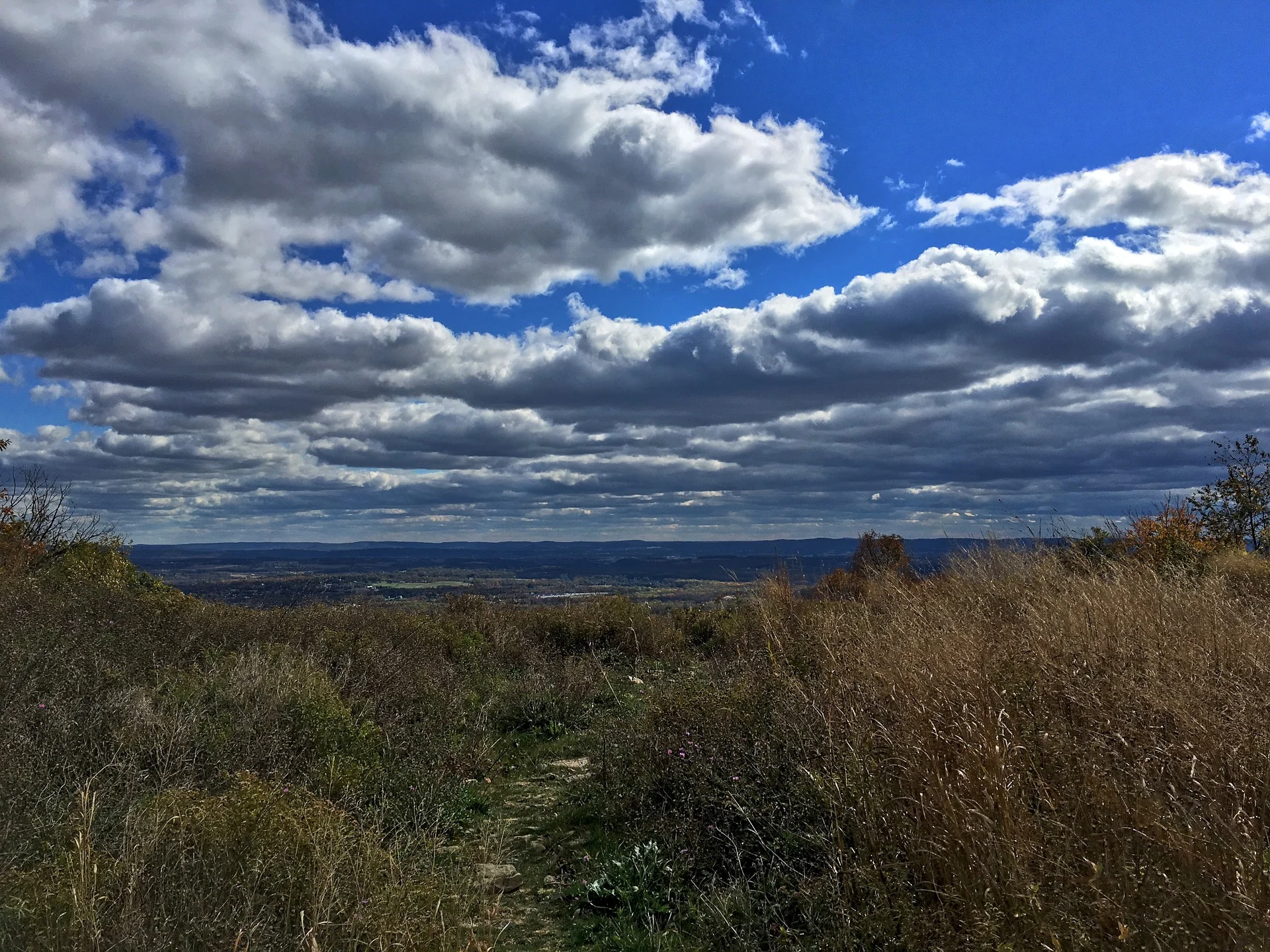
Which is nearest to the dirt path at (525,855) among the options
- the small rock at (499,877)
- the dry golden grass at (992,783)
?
the small rock at (499,877)

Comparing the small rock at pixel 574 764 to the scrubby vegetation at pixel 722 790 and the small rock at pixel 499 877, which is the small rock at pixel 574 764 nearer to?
the scrubby vegetation at pixel 722 790

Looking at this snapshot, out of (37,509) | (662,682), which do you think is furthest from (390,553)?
(662,682)

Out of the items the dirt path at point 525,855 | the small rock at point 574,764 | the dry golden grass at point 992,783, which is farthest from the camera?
the small rock at point 574,764

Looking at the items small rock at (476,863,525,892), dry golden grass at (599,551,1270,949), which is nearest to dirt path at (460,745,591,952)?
small rock at (476,863,525,892)

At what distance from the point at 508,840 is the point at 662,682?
A: 16.9ft

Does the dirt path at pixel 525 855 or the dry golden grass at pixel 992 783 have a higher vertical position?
the dry golden grass at pixel 992 783

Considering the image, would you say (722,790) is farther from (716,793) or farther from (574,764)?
(574,764)

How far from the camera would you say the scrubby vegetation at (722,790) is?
346 cm

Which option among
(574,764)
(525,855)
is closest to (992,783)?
(525,855)

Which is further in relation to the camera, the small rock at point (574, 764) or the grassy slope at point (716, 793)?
the small rock at point (574, 764)

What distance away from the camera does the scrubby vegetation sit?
3455 millimetres

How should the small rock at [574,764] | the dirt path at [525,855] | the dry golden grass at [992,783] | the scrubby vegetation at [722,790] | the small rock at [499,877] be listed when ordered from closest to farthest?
the dry golden grass at [992,783], the scrubby vegetation at [722,790], the dirt path at [525,855], the small rock at [499,877], the small rock at [574,764]

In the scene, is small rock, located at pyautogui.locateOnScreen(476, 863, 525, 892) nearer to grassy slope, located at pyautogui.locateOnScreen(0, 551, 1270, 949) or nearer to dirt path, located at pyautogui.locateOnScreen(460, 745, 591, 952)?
dirt path, located at pyautogui.locateOnScreen(460, 745, 591, 952)

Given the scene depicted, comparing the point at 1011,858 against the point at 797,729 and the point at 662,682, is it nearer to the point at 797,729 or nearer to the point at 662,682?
the point at 797,729
